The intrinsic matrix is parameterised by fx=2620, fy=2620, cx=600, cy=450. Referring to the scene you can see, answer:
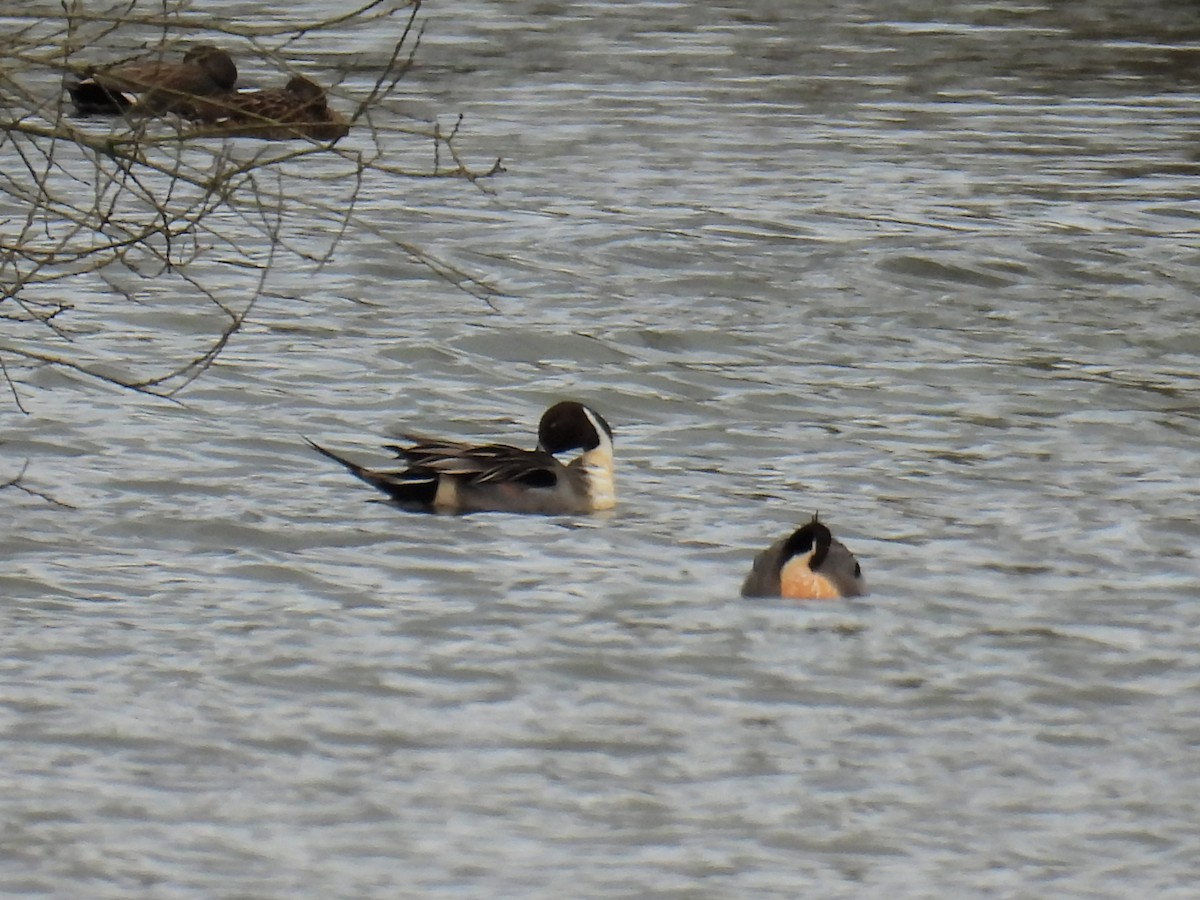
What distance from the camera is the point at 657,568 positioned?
921 cm

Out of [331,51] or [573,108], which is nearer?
[573,108]

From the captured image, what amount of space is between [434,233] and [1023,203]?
401 centimetres

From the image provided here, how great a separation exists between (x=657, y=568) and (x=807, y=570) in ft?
2.53

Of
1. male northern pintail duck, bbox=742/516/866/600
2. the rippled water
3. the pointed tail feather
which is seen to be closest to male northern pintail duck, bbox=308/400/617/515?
the pointed tail feather

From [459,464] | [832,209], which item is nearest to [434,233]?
[832,209]

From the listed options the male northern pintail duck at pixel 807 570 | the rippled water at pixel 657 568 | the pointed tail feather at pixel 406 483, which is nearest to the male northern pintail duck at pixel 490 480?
the pointed tail feather at pixel 406 483

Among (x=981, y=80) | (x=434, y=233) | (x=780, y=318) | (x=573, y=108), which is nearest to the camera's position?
(x=780, y=318)

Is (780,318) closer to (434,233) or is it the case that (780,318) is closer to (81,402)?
(434,233)

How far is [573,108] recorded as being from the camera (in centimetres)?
2077

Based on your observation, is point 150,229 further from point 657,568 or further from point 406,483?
point 406,483

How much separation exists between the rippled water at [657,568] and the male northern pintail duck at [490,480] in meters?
0.12

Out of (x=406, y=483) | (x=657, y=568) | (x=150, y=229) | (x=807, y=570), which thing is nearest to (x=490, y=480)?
(x=406, y=483)

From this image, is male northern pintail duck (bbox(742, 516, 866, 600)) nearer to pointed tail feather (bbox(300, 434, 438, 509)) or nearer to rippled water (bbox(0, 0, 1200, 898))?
rippled water (bbox(0, 0, 1200, 898))

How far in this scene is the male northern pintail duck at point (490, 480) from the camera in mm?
9977
